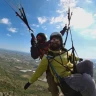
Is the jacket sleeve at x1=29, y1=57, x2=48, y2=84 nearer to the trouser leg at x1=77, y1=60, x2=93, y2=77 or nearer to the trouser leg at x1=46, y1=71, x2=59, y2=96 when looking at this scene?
the trouser leg at x1=46, y1=71, x2=59, y2=96

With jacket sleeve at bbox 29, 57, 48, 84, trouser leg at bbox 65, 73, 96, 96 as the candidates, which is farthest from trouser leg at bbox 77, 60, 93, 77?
jacket sleeve at bbox 29, 57, 48, 84

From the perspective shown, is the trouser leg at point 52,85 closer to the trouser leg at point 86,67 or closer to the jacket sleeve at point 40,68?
the jacket sleeve at point 40,68

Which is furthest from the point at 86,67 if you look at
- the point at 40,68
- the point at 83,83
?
the point at 40,68

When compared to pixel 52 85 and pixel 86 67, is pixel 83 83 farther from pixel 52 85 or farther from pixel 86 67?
pixel 52 85

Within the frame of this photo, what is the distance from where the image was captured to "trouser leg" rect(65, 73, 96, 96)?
369 centimetres

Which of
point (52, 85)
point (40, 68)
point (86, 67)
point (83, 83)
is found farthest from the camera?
point (52, 85)

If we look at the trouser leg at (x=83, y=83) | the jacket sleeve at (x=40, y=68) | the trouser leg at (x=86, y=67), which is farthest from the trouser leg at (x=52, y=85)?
the trouser leg at (x=86, y=67)

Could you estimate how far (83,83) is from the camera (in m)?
3.81

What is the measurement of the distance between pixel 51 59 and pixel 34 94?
8977cm

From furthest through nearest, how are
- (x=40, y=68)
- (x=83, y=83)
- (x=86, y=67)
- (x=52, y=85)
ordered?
(x=52, y=85)
(x=40, y=68)
(x=86, y=67)
(x=83, y=83)

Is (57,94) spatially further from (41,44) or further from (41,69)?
(41,44)

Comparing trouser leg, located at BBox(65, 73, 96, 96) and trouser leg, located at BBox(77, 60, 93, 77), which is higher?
trouser leg, located at BBox(77, 60, 93, 77)

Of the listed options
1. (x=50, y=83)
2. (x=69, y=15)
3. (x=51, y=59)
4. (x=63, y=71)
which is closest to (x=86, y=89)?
(x=63, y=71)

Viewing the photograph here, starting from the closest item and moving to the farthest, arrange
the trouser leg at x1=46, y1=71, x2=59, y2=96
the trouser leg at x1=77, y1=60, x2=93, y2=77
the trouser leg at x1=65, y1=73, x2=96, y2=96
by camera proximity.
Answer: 1. the trouser leg at x1=65, y1=73, x2=96, y2=96
2. the trouser leg at x1=77, y1=60, x2=93, y2=77
3. the trouser leg at x1=46, y1=71, x2=59, y2=96
